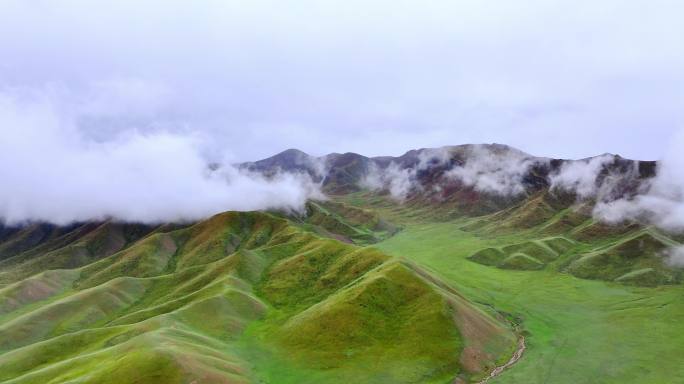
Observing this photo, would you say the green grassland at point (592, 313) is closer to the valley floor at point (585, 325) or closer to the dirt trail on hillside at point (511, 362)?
the valley floor at point (585, 325)

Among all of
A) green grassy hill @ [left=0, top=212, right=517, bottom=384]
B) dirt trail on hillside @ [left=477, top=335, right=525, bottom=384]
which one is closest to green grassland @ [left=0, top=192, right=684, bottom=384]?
green grassy hill @ [left=0, top=212, right=517, bottom=384]

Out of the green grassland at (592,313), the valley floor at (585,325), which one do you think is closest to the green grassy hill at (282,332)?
the valley floor at (585,325)

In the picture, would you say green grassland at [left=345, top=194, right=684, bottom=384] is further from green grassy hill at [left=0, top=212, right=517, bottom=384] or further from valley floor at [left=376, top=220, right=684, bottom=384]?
green grassy hill at [left=0, top=212, right=517, bottom=384]

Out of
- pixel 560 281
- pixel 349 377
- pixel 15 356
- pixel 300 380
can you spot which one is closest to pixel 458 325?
pixel 349 377

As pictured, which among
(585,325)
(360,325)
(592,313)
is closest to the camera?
(360,325)

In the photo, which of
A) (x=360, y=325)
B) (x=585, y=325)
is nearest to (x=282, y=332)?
(x=360, y=325)

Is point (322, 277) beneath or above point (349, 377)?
above

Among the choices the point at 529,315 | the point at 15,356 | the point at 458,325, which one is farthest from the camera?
the point at 529,315

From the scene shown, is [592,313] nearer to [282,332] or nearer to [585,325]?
[585,325]

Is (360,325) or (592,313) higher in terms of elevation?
(360,325)

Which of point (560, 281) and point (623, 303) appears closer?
point (623, 303)

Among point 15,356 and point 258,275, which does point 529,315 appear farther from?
point 15,356
